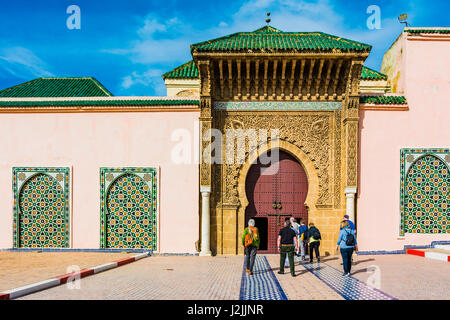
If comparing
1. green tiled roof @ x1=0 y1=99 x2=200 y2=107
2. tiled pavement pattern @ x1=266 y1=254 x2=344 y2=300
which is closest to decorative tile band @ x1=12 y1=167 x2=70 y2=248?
green tiled roof @ x1=0 y1=99 x2=200 y2=107

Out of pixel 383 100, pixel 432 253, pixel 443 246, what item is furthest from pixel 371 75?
pixel 432 253

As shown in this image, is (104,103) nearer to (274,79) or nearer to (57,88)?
(274,79)

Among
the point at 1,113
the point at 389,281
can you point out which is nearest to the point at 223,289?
the point at 389,281

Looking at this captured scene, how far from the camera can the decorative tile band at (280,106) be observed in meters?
7.83

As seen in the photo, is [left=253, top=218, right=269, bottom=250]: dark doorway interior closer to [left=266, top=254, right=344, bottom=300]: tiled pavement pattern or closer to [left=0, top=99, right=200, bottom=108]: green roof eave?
[left=266, top=254, right=344, bottom=300]: tiled pavement pattern

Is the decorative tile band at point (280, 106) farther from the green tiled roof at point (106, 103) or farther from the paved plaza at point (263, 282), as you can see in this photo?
the paved plaza at point (263, 282)

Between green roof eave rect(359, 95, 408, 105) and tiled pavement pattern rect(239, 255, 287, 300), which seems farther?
green roof eave rect(359, 95, 408, 105)

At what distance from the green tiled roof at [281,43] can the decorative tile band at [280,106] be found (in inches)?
46.4

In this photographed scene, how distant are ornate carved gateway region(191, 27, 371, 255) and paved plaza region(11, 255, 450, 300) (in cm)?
130

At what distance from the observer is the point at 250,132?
25.6 feet

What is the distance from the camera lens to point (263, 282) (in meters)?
4.98

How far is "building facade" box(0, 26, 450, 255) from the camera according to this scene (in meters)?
7.53

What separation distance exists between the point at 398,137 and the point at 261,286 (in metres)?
4.96

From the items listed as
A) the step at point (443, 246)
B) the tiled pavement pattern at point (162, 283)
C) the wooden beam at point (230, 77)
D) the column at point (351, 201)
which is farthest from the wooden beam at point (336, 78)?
the tiled pavement pattern at point (162, 283)
